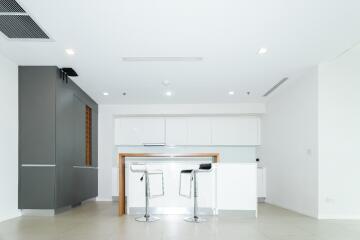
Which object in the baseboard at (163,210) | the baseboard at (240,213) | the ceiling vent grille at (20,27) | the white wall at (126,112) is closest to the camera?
the ceiling vent grille at (20,27)

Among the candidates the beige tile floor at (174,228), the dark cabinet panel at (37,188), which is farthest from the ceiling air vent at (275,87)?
the dark cabinet panel at (37,188)

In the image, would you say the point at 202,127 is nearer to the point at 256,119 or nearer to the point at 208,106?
the point at 208,106

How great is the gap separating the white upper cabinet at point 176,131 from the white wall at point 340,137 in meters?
3.97

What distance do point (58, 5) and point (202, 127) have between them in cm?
593

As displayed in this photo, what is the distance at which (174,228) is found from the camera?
4.85 metres

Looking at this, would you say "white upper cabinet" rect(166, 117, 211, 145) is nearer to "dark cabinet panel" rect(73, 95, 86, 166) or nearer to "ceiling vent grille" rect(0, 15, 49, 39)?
"dark cabinet panel" rect(73, 95, 86, 166)

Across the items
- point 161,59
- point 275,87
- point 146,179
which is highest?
point 161,59

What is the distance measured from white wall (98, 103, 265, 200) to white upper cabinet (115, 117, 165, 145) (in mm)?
169

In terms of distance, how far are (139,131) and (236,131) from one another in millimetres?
2426

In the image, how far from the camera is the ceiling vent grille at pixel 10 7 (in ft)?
12.0

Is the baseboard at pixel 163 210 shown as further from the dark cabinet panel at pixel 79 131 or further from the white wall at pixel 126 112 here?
the white wall at pixel 126 112

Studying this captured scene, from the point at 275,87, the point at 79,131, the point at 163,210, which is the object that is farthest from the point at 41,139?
the point at 275,87

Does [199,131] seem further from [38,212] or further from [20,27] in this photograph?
[20,27]

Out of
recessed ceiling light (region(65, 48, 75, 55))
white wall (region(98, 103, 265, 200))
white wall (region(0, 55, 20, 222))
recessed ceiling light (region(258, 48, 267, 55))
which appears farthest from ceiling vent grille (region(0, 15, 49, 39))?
white wall (region(98, 103, 265, 200))
